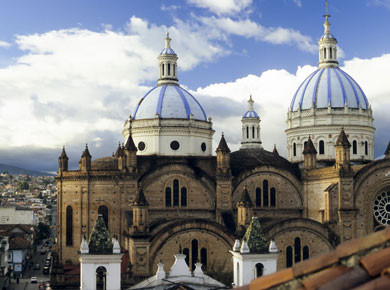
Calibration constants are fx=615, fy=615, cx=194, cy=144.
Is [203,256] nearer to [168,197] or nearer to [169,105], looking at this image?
[168,197]

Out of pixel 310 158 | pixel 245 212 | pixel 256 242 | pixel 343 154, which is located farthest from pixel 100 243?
pixel 310 158

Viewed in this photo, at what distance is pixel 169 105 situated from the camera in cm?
5453

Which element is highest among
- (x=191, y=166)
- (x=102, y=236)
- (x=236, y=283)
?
(x=191, y=166)

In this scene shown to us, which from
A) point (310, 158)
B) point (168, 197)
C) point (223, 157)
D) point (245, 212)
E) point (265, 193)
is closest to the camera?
point (245, 212)

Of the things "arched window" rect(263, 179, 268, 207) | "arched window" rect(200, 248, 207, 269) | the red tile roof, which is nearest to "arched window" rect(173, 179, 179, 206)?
"arched window" rect(200, 248, 207, 269)

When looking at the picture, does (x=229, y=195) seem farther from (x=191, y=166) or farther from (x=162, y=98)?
(x=162, y=98)

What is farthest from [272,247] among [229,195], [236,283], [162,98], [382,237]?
[382,237]

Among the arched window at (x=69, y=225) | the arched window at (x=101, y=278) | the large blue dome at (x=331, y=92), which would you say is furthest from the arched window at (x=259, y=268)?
the large blue dome at (x=331, y=92)

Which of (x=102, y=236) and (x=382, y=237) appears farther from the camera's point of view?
(x=102, y=236)

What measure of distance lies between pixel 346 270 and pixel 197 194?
140 ft

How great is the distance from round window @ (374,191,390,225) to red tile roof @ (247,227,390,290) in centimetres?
4443

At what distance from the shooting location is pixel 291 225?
151 feet

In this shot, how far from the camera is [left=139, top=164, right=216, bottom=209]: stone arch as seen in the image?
159 ft

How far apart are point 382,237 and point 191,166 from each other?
4328 centimetres
